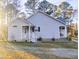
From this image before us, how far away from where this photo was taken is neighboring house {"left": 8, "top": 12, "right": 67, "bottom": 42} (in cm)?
144

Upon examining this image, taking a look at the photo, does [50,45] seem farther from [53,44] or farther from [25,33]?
[25,33]

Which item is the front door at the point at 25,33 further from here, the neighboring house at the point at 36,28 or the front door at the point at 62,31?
the front door at the point at 62,31

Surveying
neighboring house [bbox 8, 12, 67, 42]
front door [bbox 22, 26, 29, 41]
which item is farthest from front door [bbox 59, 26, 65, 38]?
front door [bbox 22, 26, 29, 41]

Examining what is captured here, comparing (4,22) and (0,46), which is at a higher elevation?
(4,22)

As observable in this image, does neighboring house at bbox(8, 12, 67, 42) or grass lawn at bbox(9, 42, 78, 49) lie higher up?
neighboring house at bbox(8, 12, 67, 42)

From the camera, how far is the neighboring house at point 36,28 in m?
1.44

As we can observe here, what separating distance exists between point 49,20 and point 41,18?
65mm

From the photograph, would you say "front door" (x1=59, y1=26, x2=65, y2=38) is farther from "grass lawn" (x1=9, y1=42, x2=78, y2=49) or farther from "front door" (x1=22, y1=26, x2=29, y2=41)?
"front door" (x1=22, y1=26, x2=29, y2=41)

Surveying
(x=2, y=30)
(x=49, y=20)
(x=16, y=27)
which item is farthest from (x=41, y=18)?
(x=2, y=30)

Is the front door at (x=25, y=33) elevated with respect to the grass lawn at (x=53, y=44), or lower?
elevated

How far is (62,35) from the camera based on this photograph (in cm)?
144

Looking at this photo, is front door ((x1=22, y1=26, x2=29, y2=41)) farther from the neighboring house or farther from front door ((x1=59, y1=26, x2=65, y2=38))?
front door ((x1=59, y1=26, x2=65, y2=38))

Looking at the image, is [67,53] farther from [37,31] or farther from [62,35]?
[37,31]

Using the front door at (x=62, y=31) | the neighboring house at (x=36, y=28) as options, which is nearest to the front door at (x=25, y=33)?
the neighboring house at (x=36, y=28)
